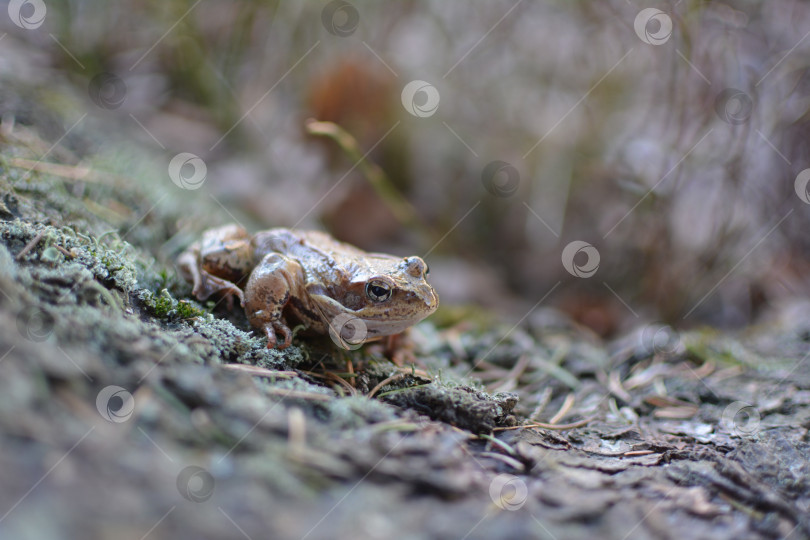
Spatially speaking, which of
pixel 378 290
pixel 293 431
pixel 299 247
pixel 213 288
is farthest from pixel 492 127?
pixel 293 431

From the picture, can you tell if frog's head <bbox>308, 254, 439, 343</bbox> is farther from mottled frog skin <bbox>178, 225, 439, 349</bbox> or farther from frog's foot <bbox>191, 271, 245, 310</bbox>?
frog's foot <bbox>191, 271, 245, 310</bbox>

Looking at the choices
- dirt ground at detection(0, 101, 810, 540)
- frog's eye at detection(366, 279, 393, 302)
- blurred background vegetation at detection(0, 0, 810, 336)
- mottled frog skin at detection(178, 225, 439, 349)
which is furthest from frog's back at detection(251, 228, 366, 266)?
blurred background vegetation at detection(0, 0, 810, 336)

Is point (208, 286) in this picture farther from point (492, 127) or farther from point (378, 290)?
point (492, 127)

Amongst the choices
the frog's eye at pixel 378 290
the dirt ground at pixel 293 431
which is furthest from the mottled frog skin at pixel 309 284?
the dirt ground at pixel 293 431

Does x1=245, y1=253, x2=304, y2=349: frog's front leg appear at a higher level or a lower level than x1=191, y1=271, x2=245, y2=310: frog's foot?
higher

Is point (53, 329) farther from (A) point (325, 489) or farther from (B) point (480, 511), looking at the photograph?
(B) point (480, 511)

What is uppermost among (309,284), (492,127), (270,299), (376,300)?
(492,127)
